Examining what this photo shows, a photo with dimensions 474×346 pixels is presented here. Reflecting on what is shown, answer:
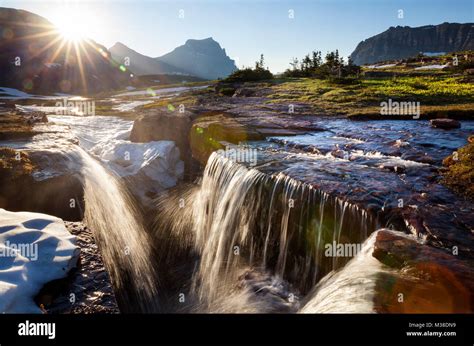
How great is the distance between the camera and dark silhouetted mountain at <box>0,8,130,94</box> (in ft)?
296

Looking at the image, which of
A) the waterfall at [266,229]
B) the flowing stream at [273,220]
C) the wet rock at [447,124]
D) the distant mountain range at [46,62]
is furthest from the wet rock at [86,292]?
the distant mountain range at [46,62]

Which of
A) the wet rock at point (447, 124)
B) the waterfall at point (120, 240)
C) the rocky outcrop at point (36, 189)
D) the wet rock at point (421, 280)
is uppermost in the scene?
the wet rock at point (447, 124)

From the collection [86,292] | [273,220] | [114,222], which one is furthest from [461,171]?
[114,222]

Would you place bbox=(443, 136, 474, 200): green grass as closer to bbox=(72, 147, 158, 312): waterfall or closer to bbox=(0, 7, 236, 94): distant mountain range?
bbox=(72, 147, 158, 312): waterfall

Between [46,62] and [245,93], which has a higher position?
[46,62]

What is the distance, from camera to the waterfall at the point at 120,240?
9.27 metres

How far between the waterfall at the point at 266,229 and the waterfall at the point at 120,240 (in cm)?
182

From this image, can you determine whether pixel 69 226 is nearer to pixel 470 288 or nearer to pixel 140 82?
pixel 470 288

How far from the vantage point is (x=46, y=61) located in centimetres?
10031

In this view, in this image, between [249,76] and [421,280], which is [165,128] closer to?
[421,280]

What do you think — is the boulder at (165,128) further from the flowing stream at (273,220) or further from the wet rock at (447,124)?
the wet rock at (447,124)

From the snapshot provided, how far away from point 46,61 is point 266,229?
115 metres

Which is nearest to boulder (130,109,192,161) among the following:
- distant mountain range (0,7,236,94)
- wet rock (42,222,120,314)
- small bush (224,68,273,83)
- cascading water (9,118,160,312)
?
cascading water (9,118,160,312)

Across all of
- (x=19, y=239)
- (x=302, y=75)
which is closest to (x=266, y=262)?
(x=19, y=239)
